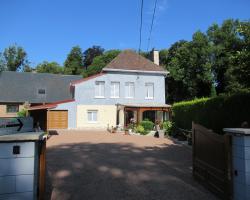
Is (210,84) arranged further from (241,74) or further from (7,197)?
(7,197)

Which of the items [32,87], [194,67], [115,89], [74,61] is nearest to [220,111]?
[115,89]

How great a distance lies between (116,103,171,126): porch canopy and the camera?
90.3 ft

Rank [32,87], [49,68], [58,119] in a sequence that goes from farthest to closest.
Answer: [49,68] → [32,87] → [58,119]

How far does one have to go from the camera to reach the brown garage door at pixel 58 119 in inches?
1097

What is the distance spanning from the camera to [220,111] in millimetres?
13648

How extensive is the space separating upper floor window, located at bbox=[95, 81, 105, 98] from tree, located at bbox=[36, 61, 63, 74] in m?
27.8

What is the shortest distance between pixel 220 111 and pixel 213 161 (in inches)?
306

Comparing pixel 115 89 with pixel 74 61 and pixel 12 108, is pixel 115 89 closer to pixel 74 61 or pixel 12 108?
pixel 12 108

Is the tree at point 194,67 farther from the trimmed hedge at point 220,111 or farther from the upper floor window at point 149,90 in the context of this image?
the trimmed hedge at point 220,111

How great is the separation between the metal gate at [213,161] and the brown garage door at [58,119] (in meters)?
21.7

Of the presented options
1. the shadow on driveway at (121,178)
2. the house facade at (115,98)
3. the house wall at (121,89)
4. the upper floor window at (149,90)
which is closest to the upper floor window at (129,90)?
the house facade at (115,98)

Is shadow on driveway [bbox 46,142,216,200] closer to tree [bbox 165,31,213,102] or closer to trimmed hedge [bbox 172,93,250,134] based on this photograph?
trimmed hedge [bbox 172,93,250,134]

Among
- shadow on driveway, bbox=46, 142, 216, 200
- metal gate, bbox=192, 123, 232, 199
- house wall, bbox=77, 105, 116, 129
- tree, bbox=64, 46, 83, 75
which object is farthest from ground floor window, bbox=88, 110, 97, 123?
tree, bbox=64, 46, 83, 75

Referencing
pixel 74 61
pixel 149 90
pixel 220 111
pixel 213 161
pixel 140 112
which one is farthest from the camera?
pixel 74 61
